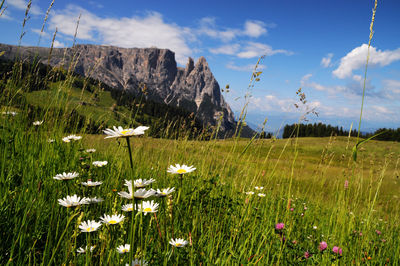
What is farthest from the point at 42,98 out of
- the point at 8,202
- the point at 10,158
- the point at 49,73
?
the point at 8,202

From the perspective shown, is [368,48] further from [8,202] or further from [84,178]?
[8,202]

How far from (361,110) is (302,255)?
4.39 ft

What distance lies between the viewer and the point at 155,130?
6113 mm

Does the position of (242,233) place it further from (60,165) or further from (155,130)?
(155,130)

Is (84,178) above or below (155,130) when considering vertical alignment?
below

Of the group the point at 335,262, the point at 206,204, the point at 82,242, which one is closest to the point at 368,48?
the point at 335,262

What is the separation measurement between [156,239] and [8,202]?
113 centimetres

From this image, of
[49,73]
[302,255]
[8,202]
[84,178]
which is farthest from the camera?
[49,73]

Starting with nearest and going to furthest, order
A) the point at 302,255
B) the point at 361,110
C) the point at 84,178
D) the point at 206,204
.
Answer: the point at 361,110, the point at 302,255, the point at 84,178, the point at 206,204

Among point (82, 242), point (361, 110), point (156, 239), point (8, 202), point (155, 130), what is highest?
point (361, 110)

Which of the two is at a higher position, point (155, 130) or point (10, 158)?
point (155, 130)

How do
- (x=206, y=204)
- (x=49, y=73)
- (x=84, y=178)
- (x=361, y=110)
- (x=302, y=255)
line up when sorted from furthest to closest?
(x=49, y=73) < (x=206, y=204) < (x=84, y=178) < (x=302, y=255) < (x=361, y=110)

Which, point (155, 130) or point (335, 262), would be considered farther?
point (155, 130)

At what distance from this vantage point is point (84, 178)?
7.84 ft
